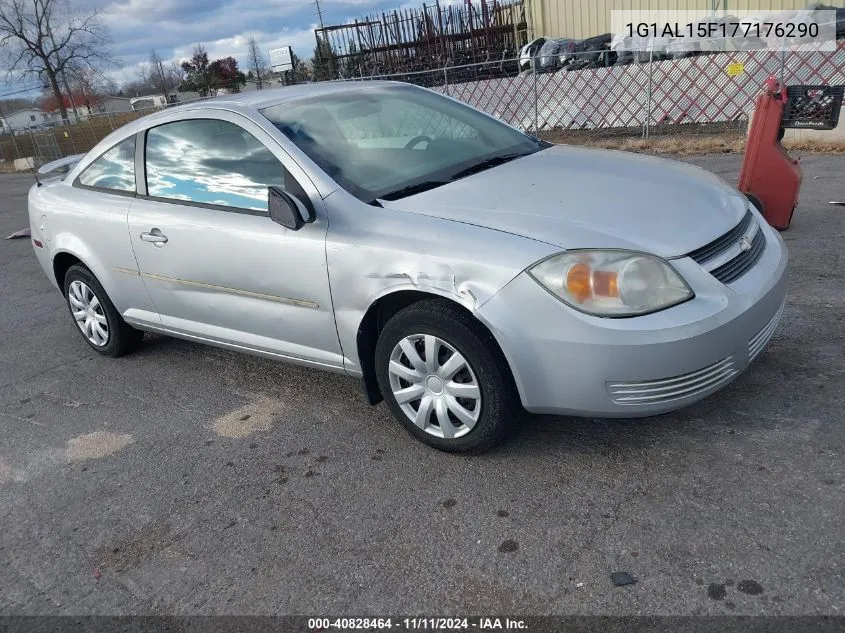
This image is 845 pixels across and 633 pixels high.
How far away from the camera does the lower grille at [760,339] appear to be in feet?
9.29

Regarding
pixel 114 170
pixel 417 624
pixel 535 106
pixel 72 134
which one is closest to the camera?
pixel 417 624

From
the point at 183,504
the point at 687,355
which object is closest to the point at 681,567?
the point at 687,355

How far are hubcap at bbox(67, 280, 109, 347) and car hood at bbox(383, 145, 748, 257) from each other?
260 centimetres

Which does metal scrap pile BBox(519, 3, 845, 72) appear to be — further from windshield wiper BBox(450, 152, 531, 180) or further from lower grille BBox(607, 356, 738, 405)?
lower grille BBox(607, 356, 738, 405)

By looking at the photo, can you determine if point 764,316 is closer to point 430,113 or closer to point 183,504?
point 430,113

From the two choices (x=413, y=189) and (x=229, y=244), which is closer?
(x=413, y=189)

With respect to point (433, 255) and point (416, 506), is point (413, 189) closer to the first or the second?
point (433, 255)

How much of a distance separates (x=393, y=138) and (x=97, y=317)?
2.45 metres

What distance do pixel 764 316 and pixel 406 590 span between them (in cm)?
179

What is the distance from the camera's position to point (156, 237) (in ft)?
12.6

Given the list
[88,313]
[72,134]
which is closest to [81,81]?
[72,134]

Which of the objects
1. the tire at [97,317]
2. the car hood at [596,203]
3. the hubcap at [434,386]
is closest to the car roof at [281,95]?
the car hood at [596,203]

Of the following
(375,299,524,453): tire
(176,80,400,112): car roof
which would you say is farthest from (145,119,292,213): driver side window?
(375,299,524,453): tire

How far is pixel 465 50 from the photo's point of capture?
24.5 metres
